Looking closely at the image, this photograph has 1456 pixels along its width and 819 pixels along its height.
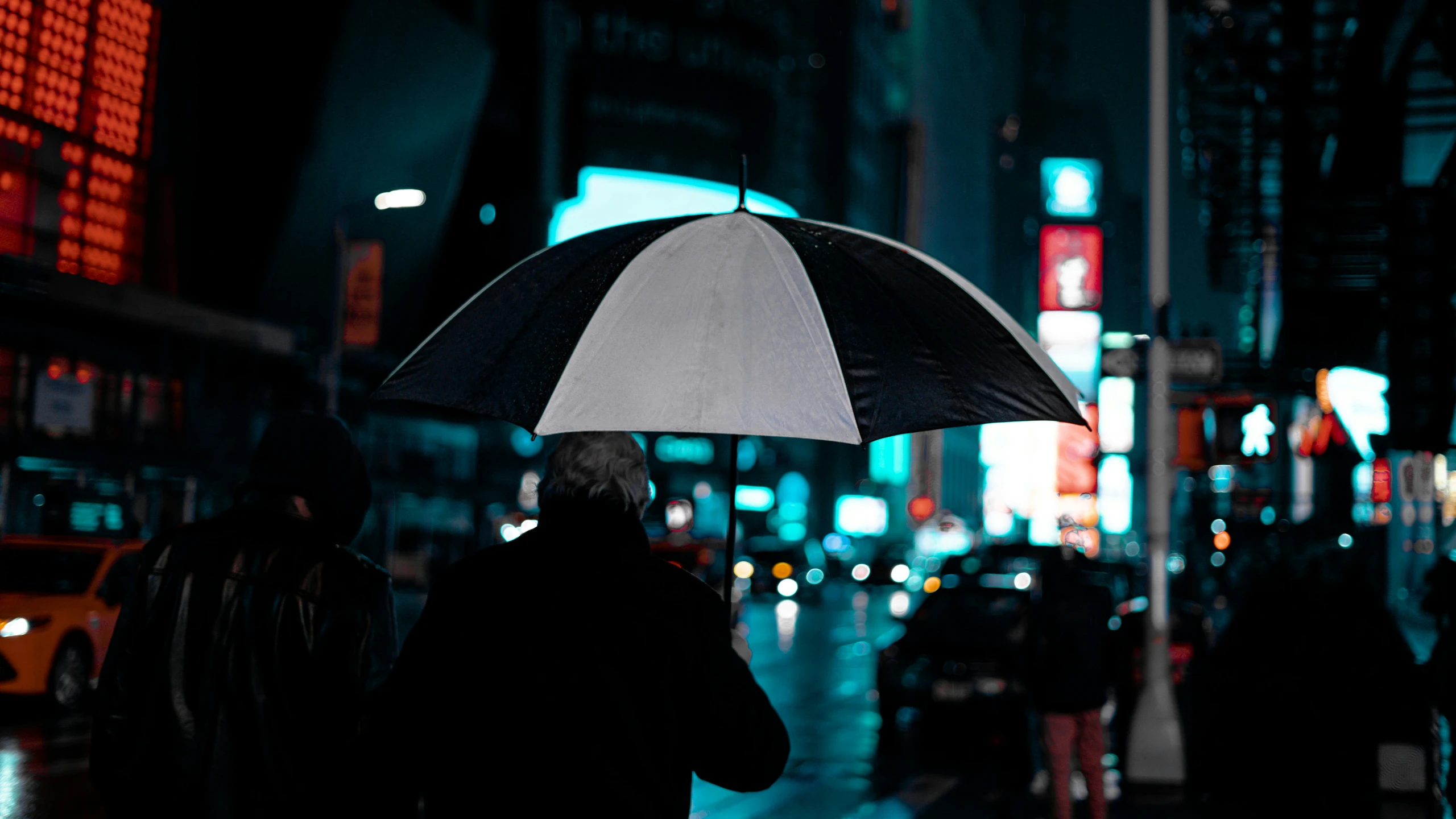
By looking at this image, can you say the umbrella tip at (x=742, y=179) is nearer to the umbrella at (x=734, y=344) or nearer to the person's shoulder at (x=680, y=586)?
the umbrella at (x=734, y=344)

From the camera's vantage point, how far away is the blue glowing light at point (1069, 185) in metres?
94.6

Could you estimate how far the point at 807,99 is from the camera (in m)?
102

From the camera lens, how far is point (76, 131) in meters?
32.8

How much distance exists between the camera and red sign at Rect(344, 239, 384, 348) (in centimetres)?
3484

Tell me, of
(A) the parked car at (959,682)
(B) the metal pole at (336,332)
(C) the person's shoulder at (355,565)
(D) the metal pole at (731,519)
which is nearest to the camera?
(C) the person's shoulder at (355,565)

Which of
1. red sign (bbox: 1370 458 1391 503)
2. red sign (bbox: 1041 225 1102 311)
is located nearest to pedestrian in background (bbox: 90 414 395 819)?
red sign (bbox: 1370 458 1391 503)

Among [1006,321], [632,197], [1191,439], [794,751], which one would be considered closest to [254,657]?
[1006,321]

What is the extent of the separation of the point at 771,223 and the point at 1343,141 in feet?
56.4

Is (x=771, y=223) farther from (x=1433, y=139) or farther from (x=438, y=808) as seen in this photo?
(x=1433, y=139)

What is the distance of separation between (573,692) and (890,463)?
123m

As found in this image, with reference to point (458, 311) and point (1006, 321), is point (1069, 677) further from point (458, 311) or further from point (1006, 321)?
point (458, 311)

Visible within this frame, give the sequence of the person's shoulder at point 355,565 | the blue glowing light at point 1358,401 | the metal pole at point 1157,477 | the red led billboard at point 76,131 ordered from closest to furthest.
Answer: the person's shoulder at point 355,565 → the metal pole at point 1157,477 → the blue glowing light at point 1358,401 → the red led billboard at point 76,131

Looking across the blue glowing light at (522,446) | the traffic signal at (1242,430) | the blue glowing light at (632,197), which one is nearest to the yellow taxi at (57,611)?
the traffic signal at (1242,430)

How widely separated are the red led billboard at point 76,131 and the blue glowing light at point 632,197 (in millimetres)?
43155
